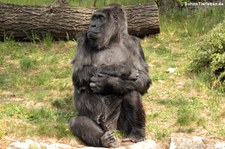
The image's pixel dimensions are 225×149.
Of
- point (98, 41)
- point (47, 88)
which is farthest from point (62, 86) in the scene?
point (98, 41)

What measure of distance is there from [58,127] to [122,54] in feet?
3.54

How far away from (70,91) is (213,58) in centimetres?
213

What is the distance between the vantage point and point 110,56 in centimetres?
544

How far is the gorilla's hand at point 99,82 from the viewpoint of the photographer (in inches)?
207

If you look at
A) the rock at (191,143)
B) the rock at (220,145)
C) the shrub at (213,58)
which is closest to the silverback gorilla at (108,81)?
the rock at (191,143)

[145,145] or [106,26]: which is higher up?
[106,26]

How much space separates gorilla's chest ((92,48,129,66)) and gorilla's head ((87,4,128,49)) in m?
0.08

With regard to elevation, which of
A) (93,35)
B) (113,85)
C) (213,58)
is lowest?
(213,58)

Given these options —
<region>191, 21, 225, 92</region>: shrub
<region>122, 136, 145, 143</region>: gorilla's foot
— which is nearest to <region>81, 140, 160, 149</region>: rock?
<region>122, 136, 145, 143</region>: gorilla's foot

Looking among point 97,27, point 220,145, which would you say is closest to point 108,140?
point 220,145

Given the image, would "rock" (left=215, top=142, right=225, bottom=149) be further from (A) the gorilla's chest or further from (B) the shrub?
(B) the shrub

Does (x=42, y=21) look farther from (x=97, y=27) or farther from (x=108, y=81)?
(x=108, y=81)

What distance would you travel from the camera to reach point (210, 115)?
601 centimetres

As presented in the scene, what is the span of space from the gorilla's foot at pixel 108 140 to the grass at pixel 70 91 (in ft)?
1.15
